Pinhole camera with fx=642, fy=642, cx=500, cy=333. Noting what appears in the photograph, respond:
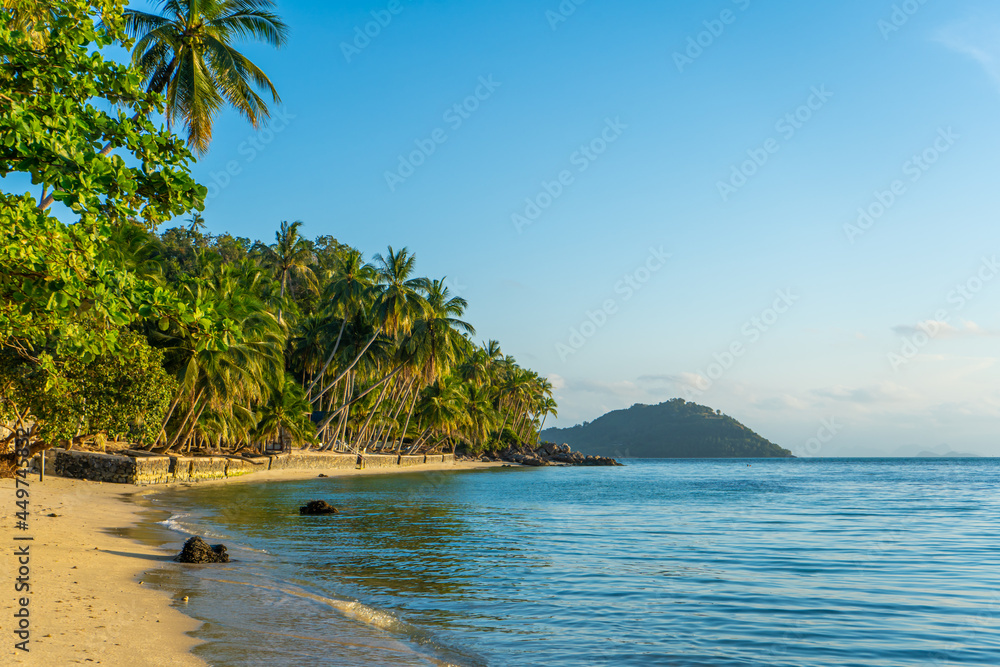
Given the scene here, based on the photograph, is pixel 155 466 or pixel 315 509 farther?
pixel 155 466

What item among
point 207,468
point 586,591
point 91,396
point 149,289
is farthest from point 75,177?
point 207,468

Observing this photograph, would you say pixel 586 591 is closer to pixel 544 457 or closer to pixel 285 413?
pixel 285 413

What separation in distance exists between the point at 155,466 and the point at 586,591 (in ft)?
81.8

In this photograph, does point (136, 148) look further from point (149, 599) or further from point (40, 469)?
point (40, 469)

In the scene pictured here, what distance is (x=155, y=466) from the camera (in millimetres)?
28938

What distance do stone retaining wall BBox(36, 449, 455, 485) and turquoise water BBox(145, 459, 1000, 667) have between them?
25.6ft

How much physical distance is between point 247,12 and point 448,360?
3748cm

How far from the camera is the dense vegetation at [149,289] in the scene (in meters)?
4.91

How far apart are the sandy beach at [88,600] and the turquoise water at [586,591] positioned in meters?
0.50

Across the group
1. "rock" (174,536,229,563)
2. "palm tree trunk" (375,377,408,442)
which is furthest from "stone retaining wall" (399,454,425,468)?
"rock" (174,536,229,563)

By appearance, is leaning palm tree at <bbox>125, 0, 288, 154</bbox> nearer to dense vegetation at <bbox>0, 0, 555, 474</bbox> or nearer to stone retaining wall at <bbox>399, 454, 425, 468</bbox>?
dense vegetation at <bbox>0, 0, 555, 474</bbox>

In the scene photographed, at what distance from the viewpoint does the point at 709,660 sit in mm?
7234

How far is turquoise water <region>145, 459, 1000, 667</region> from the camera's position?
7402mm

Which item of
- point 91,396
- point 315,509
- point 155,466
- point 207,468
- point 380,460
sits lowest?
point 380,460
